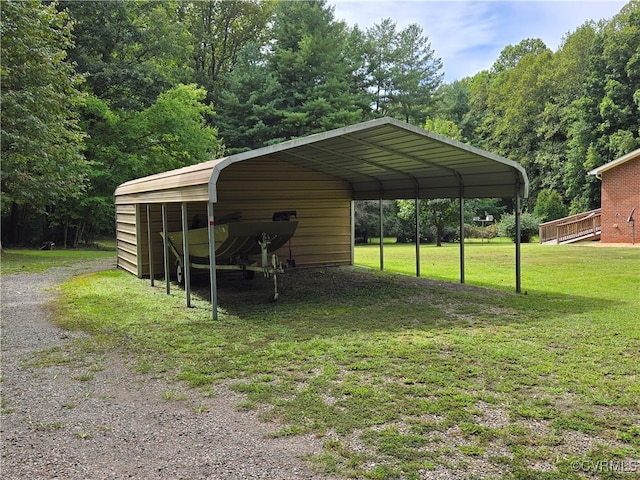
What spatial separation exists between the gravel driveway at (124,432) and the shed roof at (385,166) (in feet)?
9.49

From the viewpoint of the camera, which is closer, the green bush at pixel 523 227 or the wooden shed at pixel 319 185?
the wooden shed at pixel 319 185

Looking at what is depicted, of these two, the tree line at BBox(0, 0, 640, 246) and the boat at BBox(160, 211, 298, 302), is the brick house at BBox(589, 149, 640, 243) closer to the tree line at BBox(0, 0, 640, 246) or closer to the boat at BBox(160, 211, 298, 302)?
the tree line at BBox(0, 0, 640, 246)

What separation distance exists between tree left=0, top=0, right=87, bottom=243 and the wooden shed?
12.1 ft

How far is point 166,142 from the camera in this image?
22297 mm

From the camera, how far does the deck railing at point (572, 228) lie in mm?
23284

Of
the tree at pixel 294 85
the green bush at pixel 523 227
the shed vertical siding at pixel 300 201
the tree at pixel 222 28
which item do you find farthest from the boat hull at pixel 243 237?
the tree at pixel 222 28

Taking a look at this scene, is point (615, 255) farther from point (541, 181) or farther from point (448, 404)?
point (541, 181)

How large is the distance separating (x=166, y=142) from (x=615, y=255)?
56.0 feet

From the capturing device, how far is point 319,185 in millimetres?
13117

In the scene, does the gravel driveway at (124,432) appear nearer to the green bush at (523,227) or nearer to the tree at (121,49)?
the tree at (121,49)

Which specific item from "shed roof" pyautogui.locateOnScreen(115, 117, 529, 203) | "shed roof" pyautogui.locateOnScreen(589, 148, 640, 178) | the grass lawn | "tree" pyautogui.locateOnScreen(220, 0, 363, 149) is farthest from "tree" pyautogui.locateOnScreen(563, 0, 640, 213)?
the grass lawn

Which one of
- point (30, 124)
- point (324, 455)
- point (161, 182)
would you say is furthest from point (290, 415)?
point (30, 124)

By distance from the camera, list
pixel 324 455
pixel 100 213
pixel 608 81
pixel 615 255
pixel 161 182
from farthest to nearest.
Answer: pixel 608 81 → pixel 100 213 → pixel 615 255 → pixel 161 182 → pixel 324 455

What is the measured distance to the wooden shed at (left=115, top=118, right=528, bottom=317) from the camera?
777 centimetres
